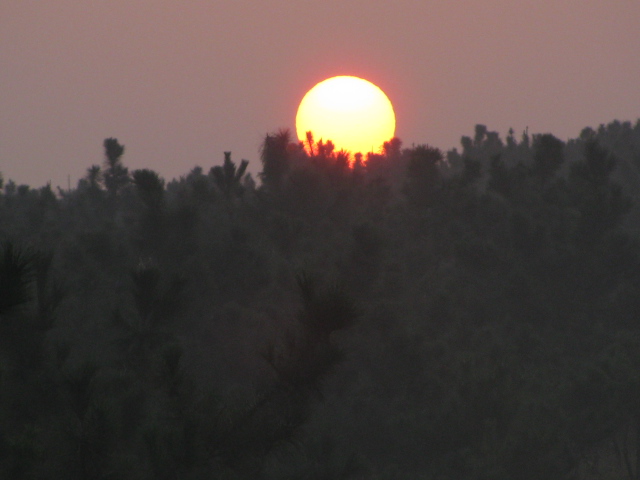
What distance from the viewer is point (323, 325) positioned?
30.5 ft

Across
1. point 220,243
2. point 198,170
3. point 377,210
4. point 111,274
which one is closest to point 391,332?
point 220,243

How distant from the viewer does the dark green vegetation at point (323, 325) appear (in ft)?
33.1

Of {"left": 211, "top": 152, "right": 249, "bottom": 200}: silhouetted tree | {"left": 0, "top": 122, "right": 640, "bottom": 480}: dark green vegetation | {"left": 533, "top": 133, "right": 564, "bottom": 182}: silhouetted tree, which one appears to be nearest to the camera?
{"left": 0, "top": 122, "right": 640, "bottom": 480}: dark green vegetation

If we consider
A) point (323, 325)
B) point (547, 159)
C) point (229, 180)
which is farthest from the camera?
point (547, 159)

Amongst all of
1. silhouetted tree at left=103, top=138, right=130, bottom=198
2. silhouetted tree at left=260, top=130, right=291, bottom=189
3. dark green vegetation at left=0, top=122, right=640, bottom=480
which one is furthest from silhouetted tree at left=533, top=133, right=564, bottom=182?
silhouetted tree at left=103, top=138, right=130, bottom=198

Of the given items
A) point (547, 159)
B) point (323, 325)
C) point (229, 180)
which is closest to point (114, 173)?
point (229, 180)

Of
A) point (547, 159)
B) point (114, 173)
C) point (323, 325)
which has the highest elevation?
point (114, 173)

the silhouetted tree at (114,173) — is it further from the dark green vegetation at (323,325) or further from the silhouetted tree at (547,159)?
the silhouetted tree at (547,159)

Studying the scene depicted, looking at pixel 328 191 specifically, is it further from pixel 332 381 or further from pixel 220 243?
pixel 332 381

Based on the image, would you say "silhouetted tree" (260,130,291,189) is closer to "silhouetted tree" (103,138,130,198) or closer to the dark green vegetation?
the dark green vegetation

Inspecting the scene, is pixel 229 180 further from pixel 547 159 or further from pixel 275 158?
pixel 547 159

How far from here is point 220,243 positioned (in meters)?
21.4

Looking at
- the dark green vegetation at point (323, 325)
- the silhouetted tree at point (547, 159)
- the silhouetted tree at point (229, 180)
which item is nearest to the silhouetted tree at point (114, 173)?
the dark green vegetation at point (323, 325)

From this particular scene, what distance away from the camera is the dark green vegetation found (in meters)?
10.1
